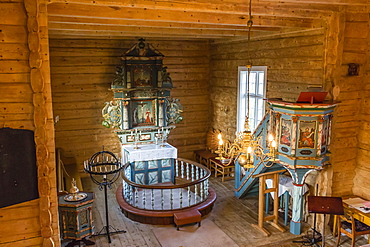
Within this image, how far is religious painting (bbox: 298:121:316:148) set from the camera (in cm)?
630

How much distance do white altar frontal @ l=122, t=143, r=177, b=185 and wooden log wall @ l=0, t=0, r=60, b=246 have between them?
4.35 meters

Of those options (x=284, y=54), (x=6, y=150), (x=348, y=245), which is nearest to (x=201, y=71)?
(x=284, y=54)

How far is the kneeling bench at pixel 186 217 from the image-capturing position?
7.19m

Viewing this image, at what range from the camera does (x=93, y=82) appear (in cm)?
1033

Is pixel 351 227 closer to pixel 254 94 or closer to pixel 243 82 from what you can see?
pixel 254 94

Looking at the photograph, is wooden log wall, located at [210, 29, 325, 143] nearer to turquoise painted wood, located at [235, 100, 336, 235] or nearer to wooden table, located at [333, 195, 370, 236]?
turquoise painted wood, located at [235, 100, 336, 235]

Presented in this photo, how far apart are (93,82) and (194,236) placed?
576 centimetres

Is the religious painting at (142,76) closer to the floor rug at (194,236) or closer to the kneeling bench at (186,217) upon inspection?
the kneeling bench at (186,217)

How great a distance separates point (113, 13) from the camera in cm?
588

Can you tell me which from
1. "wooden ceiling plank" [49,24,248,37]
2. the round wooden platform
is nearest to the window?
"wooden ceiling plank" [49,24,248,37]

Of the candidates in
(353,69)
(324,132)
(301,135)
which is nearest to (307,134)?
(301,135)

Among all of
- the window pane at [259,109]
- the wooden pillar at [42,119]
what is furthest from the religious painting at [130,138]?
the wooden pillar at [42,119]

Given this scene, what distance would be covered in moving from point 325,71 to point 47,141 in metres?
5.32

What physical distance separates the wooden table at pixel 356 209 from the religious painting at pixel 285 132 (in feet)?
5.59
